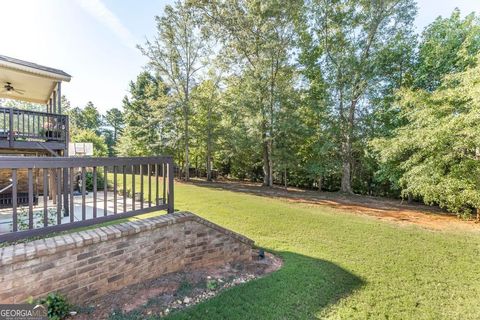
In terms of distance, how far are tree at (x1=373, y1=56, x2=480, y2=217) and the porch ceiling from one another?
11.1 m

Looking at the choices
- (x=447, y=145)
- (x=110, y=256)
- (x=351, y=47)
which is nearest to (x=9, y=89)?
A: (x=110, y=256)

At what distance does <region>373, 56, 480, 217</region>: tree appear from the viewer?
7012mm

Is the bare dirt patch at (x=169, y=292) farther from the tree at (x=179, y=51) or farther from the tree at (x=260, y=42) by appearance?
the tree at (x=179, y=51)

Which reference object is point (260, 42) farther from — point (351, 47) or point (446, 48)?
point (446, 48)

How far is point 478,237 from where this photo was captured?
6008 millimetres

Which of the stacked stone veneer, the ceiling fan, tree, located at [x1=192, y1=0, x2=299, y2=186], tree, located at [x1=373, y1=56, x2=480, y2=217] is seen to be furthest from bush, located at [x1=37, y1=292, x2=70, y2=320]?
tree, located at [x1=192, y1=0, x2=299, y2=186]

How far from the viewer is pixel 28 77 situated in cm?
622

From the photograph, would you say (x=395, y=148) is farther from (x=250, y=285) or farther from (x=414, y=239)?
(x=250, y=285)

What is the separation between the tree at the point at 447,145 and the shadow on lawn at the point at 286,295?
6.30m

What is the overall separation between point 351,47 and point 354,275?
1263 centimetres

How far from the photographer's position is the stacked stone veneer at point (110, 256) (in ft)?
7.19

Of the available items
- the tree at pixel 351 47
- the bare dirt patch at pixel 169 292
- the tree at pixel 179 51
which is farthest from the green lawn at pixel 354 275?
the tree at pixel 179 51

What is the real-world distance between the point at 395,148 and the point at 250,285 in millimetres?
8465

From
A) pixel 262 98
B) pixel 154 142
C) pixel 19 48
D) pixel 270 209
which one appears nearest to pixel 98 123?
pixel 154 142
